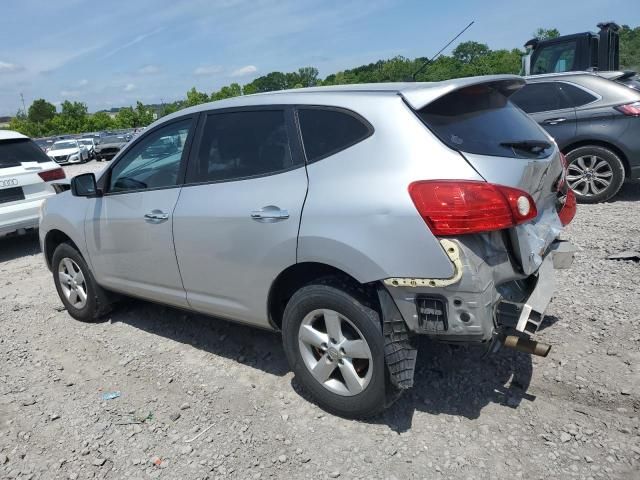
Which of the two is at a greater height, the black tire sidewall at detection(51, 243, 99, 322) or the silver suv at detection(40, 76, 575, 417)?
the silver suv at detection(40, 76, 575, 417)

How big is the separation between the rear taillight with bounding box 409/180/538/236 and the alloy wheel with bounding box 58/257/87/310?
3319 millimetres

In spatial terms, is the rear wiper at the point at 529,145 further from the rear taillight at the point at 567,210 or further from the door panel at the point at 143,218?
the door panel at the point at 143,218

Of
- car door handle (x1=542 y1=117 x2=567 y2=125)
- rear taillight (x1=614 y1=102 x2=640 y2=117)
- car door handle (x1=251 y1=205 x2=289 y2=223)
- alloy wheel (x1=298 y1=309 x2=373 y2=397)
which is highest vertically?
rear taillight (x1=614 y1=102 x2=640 y2=117)

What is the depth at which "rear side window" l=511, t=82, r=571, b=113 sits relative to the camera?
7.48 meters

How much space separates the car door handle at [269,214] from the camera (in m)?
2.91

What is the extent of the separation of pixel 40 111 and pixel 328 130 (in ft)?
279

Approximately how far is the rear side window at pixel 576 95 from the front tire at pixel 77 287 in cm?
654

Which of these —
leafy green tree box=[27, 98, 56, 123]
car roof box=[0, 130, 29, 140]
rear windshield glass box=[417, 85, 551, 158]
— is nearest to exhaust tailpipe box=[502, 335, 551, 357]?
rear windshield glass box=[417, 85, 551, 158]

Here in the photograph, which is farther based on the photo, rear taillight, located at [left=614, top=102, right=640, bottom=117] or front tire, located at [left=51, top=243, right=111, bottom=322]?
rear taillight, located at [left=614, top=102, right=640, bottom=117]

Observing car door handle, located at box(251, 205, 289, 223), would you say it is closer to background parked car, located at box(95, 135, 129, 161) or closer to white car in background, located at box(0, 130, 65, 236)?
white car in background, located at box(0, 130, 65, 236)

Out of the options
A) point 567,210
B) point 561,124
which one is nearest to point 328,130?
point 567,210

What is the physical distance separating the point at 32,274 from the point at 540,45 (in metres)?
10.1

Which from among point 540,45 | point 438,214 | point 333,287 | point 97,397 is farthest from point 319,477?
point 540,45

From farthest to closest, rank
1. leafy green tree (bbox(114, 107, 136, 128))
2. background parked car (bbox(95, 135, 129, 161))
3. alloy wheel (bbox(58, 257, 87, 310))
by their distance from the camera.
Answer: leafy green tree (bbox(114, 107, 136, 128)), background parked car (bbox(95, 135, 129, 161)), alloy wheel (bbox(58, 257, 87, 310))
